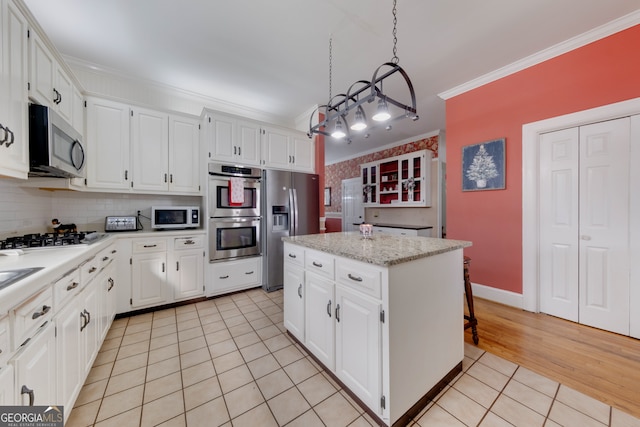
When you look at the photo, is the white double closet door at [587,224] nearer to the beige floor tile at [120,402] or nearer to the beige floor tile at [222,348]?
the beige floor tile at [222,348]

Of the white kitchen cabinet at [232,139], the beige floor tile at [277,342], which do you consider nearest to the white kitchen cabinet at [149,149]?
the white kitchen cabinet at [232,139]

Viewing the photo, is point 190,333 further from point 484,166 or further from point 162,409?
point 484,166

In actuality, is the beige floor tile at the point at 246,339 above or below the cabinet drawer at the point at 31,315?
below

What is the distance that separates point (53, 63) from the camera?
1.81 metres

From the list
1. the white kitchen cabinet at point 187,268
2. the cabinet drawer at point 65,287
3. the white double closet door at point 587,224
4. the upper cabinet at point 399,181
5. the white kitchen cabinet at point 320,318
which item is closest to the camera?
the cabinet drawer at point 65,287

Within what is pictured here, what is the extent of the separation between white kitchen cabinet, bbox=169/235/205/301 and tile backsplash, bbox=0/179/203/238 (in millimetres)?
692

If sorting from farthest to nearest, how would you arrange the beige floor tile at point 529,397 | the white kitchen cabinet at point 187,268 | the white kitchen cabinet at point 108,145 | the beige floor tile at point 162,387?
1. the white kitchen cabinet at point 187,268
2. the white kitchen cabinet at point 108,145
3. the beige floor tile at point 162,387
4. the beige floor tile at point 529,397

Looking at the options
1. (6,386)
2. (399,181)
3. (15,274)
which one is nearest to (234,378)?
(6,386)

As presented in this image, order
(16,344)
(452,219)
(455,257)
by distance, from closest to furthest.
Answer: (16,344)
(455,257)
(452,219)

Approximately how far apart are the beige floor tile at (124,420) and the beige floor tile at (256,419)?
56 centimetres

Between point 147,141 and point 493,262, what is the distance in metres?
4.48

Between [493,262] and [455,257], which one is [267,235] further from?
[493,262]

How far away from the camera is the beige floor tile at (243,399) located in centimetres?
140

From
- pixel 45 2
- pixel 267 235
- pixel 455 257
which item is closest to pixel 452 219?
pixel 455 257
